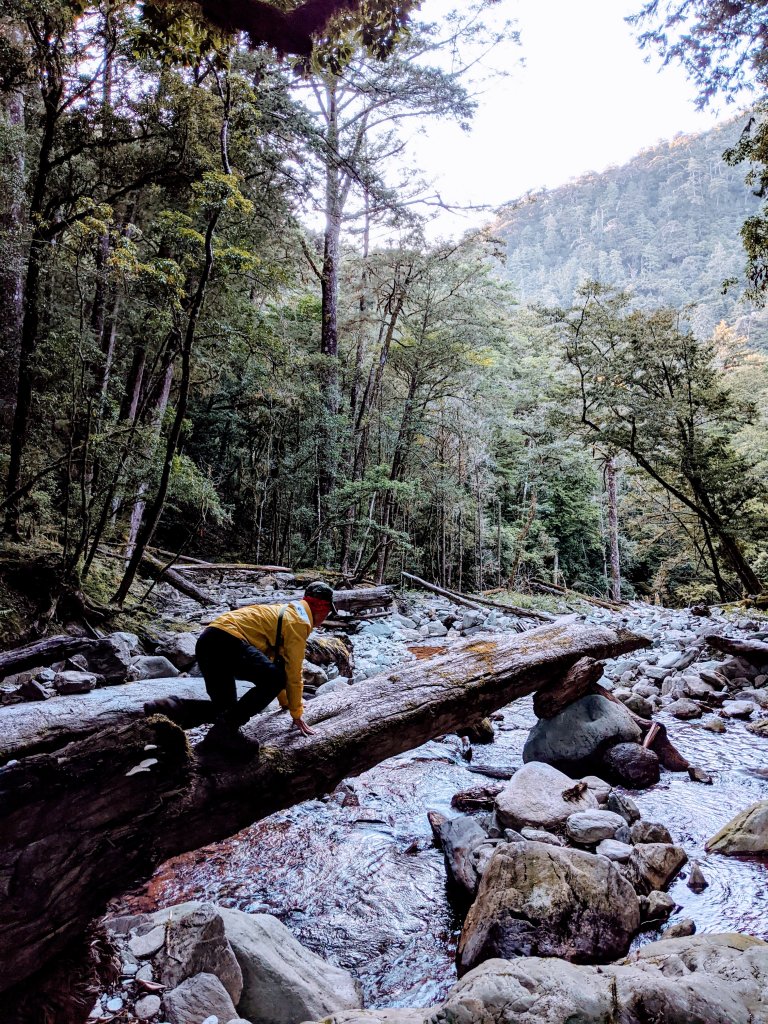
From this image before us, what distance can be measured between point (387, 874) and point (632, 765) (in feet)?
8.08

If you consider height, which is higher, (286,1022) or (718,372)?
(718,372)

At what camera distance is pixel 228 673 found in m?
3.04

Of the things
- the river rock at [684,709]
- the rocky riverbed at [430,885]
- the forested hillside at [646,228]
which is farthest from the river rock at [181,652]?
the forested hillside at [646,228]

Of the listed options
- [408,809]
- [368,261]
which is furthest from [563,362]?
[408,809]

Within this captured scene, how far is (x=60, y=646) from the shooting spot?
574 centimetres

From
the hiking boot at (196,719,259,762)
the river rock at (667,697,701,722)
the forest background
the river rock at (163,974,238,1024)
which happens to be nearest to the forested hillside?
the forest background

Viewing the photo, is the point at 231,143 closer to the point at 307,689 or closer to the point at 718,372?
the point at 307,689

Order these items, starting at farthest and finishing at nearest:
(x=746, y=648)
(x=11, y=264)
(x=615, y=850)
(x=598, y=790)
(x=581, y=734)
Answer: (x=11, y=264) → (x=746, y=648) → (x=581, y=734) → (x=598, y=790) → (x=615, y=850)

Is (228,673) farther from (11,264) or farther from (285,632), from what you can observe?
(11,264)

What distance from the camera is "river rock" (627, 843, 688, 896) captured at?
3068 millimetres

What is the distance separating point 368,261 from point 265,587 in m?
11.0

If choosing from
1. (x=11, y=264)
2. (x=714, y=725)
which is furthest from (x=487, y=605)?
(x=11, y=264)

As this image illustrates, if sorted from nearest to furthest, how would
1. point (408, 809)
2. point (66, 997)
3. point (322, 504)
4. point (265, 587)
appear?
point (66, 997) → point (408, 809) → point (265, 587) → point (322, 504)

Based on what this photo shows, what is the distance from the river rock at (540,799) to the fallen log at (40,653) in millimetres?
4744
